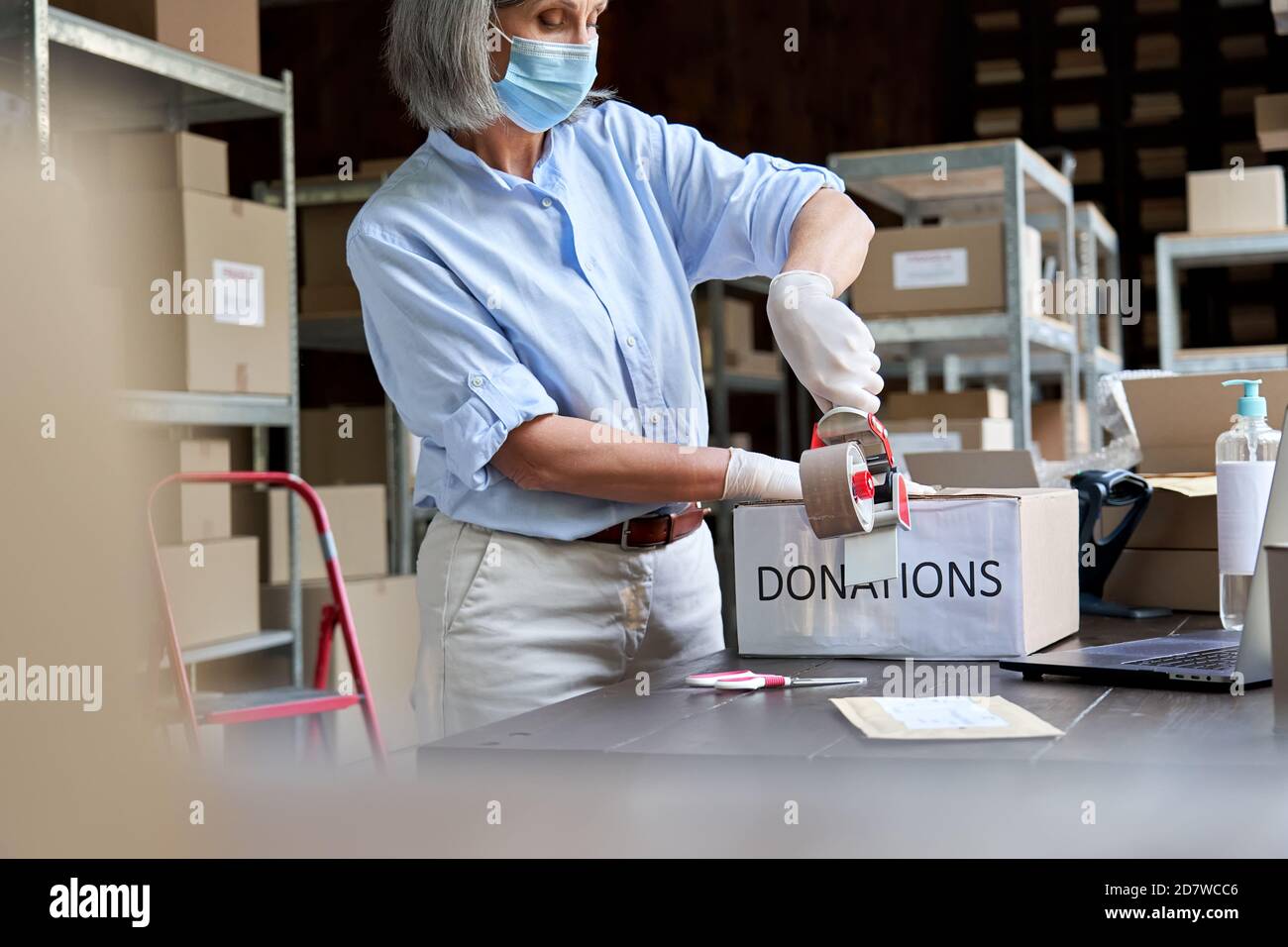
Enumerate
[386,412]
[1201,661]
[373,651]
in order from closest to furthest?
[1201,661] → [373,651] → [386,412]

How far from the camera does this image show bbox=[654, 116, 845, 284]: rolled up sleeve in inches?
64.6

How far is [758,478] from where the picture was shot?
1439 millimetres

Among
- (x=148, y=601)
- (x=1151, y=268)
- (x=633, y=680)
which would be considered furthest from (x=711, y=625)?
(x=1151, y=268)

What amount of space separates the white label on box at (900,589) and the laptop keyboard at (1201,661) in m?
0.14

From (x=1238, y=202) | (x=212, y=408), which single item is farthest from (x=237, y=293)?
(x=1238, y=202)

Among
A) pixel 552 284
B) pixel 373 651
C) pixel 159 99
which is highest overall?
pixel 159 99

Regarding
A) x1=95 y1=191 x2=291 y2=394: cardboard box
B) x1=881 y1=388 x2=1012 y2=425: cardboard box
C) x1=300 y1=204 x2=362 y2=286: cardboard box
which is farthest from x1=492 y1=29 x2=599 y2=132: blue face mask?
x1=300 y1=204 x2=362 y2=286: cardboard box

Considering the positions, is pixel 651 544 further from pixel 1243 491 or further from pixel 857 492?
pixel 1243 491

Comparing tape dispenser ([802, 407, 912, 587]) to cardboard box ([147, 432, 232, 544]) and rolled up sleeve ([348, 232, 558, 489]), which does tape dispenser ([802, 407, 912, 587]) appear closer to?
rolled up sleeve ([348, 232, 558, 489])

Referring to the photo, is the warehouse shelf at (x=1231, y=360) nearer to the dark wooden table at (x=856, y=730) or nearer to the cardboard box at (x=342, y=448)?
the cardboard box at (x=342, y=448)

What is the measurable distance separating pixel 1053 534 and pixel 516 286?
656 millimetres

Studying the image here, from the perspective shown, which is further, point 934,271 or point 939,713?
point 934,271

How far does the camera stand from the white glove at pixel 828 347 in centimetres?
139

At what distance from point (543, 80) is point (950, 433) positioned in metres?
2.20
